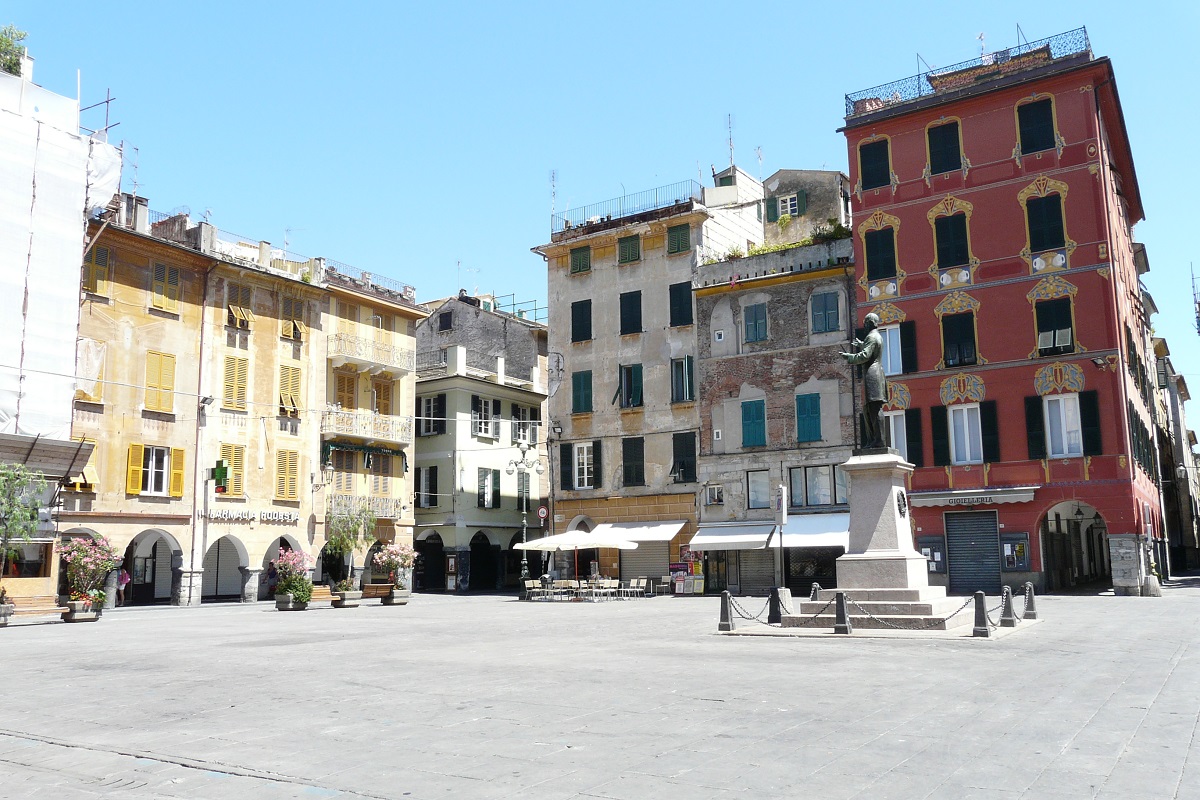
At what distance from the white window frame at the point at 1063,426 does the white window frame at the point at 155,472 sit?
30874 millimetres

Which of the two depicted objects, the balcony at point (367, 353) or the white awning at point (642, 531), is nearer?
the white awning at point (642, 531)

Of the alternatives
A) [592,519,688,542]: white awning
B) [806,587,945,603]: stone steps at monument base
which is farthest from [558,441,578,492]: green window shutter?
[806,587,945,603]: stone steps at monument base

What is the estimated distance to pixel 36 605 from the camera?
27547 mm

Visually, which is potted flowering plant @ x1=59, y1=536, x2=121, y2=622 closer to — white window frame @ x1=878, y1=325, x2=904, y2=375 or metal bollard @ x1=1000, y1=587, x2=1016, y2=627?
metal bollard @ x1=1000, y1=587, x2=1016, y2=627

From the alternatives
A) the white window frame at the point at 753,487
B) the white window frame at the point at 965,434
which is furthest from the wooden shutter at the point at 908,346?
the white window frame at the point at 753,487

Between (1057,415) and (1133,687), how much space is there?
82.5 ft

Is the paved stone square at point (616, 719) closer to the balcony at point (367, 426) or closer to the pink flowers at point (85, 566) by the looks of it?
the pink flowers at point (85, 566)

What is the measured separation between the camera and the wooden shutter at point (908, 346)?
36.8 m

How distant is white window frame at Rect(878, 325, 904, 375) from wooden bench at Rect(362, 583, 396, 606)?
19192 mm

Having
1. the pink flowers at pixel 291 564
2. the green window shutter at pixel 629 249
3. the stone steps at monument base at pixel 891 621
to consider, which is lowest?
the stone steps at monument base at pixel 891 621

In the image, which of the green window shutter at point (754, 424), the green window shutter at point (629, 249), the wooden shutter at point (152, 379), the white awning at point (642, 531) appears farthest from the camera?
the green window shutter at point (629, 249)

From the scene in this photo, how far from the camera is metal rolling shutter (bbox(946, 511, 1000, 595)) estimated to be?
34.8 metres

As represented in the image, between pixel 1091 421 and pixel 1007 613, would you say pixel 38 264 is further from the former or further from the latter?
pixel 1091 421

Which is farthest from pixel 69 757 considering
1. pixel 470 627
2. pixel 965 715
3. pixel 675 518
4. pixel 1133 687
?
pixel 675 518
